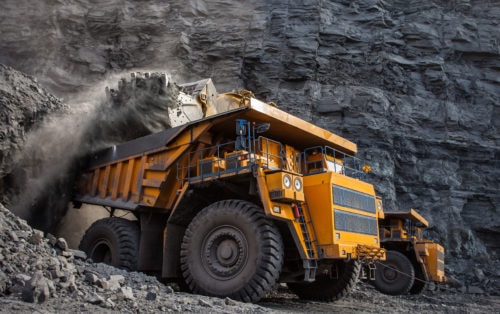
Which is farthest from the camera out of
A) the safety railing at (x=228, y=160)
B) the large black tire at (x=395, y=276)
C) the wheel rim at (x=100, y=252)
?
the large black tire at (x=395, y=276)

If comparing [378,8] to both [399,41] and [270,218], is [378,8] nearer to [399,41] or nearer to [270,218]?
[399,41]

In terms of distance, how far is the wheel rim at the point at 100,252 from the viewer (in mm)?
9094

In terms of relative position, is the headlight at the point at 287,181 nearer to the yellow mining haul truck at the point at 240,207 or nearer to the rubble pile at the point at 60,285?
the yellow mining haul truck at the point at 240,207

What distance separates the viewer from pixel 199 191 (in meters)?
7.98

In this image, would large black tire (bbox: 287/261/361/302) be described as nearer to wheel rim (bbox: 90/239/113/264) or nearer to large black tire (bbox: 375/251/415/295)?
wheel rim (bbox: 90/239/113/264)

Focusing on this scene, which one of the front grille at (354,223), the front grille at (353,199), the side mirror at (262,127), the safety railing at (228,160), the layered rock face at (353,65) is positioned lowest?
the front grille at (354,223)

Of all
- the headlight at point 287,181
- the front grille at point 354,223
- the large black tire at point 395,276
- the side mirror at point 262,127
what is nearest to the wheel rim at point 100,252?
the side mirror at point 262,127

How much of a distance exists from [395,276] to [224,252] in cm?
715

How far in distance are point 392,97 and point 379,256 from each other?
1498 centimetres

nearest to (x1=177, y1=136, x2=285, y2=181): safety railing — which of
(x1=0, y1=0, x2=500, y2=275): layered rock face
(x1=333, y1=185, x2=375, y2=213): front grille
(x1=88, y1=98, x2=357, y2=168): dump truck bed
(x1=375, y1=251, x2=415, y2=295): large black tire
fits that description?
(x1=88, y1=98, x2=357, y2=168): dump truck bed

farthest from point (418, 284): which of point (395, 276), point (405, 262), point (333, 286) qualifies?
point (333, 286)

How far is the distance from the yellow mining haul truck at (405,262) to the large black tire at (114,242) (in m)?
6.47

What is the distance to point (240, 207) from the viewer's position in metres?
7.05

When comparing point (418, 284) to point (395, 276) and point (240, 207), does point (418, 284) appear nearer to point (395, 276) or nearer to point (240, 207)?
point (395, 276)
